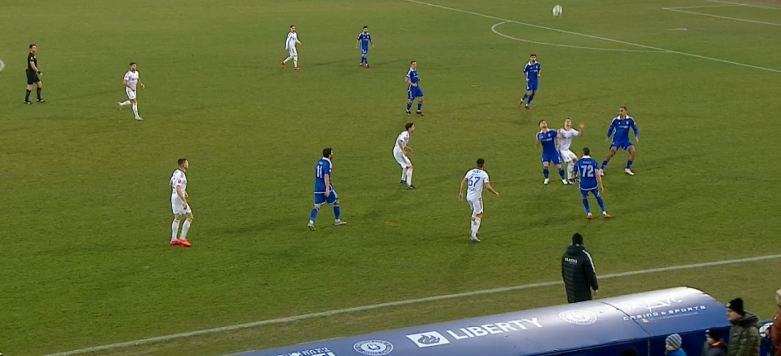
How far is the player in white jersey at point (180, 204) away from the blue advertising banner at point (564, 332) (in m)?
11.0

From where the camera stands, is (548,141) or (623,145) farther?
(623,145)

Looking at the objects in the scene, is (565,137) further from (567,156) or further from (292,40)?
(292,40)

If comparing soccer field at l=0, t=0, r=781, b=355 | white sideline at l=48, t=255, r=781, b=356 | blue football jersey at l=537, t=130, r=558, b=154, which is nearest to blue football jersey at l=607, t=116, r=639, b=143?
soccer field at l=0, t=0, r=781, b=355

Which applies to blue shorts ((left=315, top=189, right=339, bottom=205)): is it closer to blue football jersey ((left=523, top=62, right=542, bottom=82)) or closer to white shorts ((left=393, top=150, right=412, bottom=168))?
white shorts ((left=393, top=150, right=412, bottom=168))

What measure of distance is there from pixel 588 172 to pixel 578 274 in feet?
26.8

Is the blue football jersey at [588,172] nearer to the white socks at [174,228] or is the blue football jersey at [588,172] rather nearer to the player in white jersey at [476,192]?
the player in white jersey at [476,192]

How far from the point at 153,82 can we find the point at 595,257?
27.3 metres

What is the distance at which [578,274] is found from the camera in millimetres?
18438

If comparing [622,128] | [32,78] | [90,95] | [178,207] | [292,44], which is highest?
[292,44]

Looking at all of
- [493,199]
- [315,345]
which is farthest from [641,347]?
[493,199]

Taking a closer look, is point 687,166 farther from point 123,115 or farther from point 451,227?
point 123,115

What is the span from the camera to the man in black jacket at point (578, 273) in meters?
18.4

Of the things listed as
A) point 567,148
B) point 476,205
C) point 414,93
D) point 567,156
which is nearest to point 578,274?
point 476,205

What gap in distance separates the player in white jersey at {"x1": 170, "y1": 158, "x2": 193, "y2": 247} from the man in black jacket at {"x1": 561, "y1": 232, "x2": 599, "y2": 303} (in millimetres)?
9698
